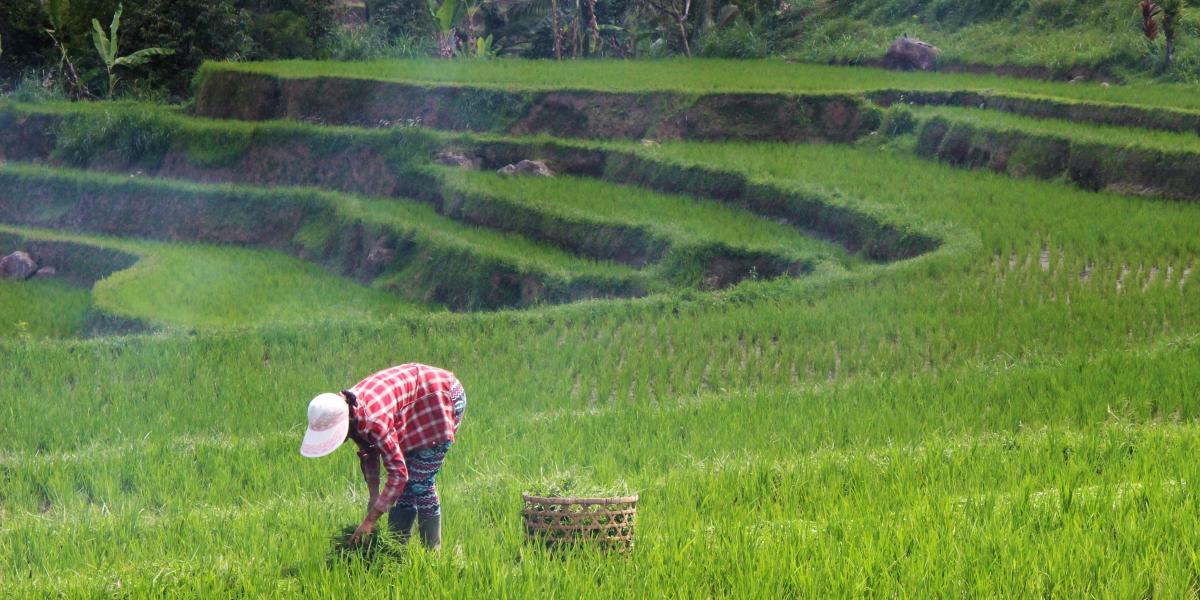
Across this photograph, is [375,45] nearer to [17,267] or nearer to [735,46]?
[735,46]

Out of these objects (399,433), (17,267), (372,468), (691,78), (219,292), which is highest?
(399,433)

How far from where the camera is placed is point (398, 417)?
3910mm

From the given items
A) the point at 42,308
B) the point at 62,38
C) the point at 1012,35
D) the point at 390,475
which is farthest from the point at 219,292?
the point at 62,38

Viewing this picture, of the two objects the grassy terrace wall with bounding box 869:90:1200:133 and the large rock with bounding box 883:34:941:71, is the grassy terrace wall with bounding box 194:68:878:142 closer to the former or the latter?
the grassy terrace wall with bounding box 869:90:1200:133

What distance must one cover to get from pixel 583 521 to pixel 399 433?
626 mm

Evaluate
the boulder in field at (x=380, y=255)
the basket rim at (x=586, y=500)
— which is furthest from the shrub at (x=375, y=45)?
the basket rim at (x=586, y=500)

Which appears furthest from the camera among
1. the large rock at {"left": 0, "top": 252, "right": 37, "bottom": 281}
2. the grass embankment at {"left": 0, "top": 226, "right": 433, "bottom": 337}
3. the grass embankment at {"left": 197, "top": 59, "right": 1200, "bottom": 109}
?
the large rock at {"left": 0, "top": 252, "right": 37, "bottom": 281}

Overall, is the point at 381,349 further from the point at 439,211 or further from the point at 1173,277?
the point at 439,211

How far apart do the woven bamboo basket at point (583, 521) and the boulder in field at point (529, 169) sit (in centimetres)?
1244

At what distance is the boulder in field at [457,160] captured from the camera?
55.5 ft

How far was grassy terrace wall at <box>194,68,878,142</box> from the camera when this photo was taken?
17.0 metres

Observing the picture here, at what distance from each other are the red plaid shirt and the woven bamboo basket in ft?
1.23

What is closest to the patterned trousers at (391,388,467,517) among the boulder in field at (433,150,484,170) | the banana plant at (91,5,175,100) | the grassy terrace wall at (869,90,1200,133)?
the grassy terrace wall at (869,90,1200,133)

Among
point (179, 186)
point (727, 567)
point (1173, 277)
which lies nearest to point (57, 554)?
point (727, 567)
